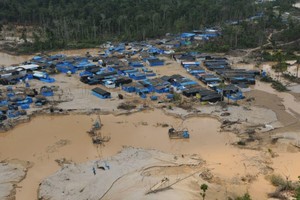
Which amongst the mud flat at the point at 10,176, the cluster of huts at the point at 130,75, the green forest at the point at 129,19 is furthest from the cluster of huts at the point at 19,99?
the green forest at the point at 129,19

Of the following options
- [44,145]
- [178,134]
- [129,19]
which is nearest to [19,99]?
[44,145]

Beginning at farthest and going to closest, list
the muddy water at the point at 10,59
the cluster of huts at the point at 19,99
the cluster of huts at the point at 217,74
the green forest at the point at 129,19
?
1. the green forest at the point at 129,19
2. the muddy water at the point at 10,59
3. the cluster of huts at the point at 217,74
4. the cluster of huts at the point at 19,99

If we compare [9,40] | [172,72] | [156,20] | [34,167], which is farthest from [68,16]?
[34,167]

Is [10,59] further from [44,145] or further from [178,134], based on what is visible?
[178,134]

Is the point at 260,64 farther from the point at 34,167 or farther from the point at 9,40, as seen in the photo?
the point at 9,40

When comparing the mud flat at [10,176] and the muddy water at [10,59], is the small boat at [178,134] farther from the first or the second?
the muddy water at [10,59]
